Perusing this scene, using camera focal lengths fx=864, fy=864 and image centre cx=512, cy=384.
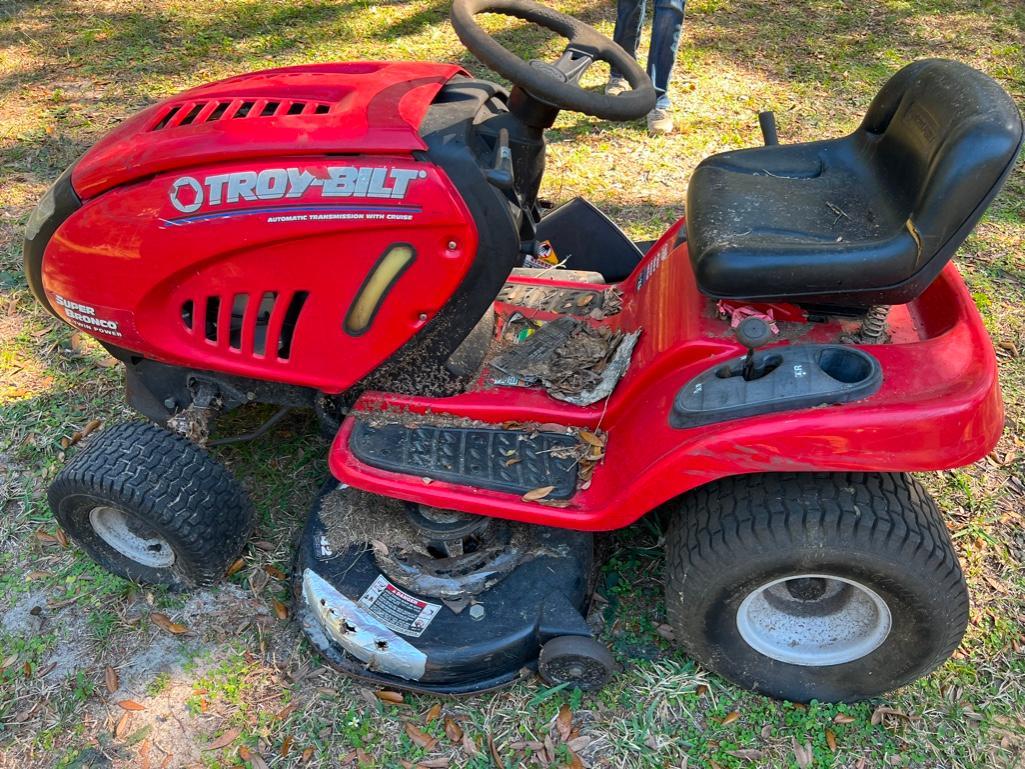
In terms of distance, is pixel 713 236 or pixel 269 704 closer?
pixel 713 236

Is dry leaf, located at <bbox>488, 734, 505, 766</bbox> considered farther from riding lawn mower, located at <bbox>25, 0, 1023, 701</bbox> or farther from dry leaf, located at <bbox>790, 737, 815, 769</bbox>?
dry leaf, located at <bbox>790, 737, 815, 769</bbox>

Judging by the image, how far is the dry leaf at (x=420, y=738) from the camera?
6.75ft

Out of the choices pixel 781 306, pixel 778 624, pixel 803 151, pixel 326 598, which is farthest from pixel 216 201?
pixel 778 624

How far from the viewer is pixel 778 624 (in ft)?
6.88

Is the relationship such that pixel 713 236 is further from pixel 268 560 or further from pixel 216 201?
pixel 268 560

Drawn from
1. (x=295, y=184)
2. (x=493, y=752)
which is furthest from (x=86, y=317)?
(x=493, y=752)

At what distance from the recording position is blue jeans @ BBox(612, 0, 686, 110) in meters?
4.05

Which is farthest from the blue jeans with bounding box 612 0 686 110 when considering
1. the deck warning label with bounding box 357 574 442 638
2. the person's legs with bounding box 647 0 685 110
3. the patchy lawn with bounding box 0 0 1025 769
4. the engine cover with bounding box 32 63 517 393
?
the deck warning label with bounding box 357 574 442 638

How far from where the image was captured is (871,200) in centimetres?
203

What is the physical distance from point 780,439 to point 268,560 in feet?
4.89

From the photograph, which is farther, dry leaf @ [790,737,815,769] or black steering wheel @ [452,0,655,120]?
dry leaf @ [790,737,815,769]

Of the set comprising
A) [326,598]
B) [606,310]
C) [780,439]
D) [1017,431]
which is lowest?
[1017,431]

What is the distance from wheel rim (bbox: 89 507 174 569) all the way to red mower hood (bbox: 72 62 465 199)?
34.2 inches

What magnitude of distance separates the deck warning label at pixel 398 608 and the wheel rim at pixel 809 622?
749mm
